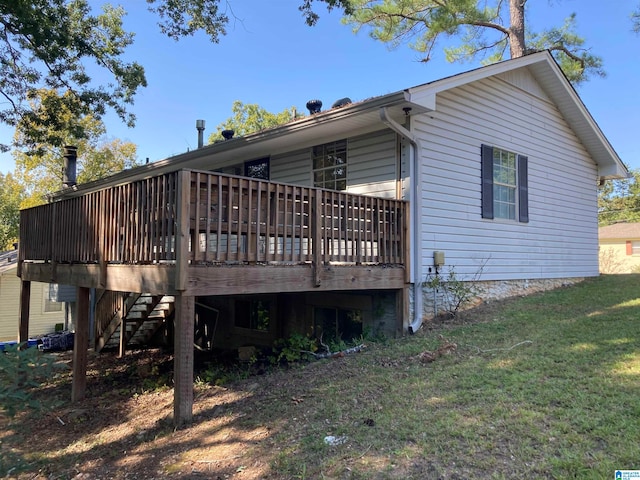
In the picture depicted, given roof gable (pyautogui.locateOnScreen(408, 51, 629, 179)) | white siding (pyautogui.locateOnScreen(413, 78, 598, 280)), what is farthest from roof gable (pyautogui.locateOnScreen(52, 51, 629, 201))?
white siding (pyautogui.locateOnScreen(413, 78, 598, 280))

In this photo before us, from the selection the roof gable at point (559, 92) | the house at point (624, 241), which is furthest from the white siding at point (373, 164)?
the house at point (624, 241)

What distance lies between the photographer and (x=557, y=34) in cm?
1789

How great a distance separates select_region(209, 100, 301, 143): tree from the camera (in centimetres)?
3712

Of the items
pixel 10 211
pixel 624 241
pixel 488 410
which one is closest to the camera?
pixel 488 410

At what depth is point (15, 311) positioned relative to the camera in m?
17.1

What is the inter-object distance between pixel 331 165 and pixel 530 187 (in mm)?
4541

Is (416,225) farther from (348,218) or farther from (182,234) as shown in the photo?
(182,234)

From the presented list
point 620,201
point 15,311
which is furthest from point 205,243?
point 620,201

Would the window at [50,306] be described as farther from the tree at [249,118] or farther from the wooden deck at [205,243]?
the tree at [249,118]

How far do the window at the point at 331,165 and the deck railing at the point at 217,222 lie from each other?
167 cm

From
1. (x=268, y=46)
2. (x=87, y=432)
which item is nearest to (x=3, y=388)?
(x=87, y=432)

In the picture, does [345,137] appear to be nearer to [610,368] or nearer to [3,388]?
[610,368]

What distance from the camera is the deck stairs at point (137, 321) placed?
9.62 metres

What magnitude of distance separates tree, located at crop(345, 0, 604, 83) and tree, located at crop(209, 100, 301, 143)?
811 inches
